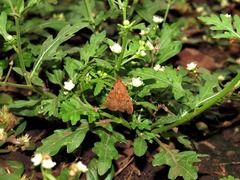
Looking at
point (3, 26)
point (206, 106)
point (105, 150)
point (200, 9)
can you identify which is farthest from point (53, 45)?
point (200, 9)

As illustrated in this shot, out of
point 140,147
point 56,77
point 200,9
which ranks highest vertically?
point 56,77

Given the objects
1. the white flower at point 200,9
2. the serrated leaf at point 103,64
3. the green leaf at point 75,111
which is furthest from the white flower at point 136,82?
the white flower at point 200,9

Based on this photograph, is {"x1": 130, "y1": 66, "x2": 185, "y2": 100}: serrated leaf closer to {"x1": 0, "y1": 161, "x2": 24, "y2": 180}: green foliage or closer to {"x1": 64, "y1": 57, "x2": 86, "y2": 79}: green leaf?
{"x1": 64, "y1": 57, "x2": 86, "y2": 79}: green leaf

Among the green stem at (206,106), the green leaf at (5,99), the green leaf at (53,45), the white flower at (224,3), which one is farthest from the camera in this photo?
the white flower at (224,3)

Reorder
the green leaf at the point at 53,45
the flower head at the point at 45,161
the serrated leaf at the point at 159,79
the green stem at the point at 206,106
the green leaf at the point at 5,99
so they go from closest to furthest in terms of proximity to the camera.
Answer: the flower head at the point at 45,161
the green stem at the point at 206,106
the serrated leaf at the point at 159,79
the green leaf at the point at 53,45
the green leaf at the point at 5,99

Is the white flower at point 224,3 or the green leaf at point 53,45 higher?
the green leaf at point 53,45

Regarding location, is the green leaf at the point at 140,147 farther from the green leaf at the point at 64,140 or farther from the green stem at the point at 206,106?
the green leaf at the point at 64,140

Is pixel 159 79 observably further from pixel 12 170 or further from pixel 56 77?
pixel 12 170
